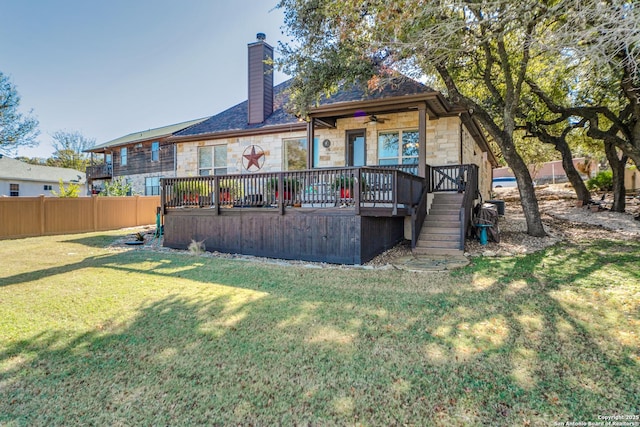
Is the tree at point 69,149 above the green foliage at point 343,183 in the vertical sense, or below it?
above

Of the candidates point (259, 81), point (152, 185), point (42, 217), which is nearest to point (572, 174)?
point (259, 81)

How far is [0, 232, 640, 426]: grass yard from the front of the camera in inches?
92.1

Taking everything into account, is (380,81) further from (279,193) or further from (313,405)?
(313,405)

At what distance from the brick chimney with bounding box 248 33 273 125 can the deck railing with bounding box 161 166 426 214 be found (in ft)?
14.9

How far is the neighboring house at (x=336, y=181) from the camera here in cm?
758

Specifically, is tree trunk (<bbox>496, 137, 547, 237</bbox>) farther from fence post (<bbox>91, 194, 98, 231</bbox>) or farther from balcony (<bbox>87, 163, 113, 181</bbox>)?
balcony (<bbox>87, 163, 113, 181</bbox>)

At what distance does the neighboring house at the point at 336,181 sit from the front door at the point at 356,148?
0.11 feet

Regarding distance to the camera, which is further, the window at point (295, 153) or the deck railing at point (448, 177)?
the window at point (295, 153)

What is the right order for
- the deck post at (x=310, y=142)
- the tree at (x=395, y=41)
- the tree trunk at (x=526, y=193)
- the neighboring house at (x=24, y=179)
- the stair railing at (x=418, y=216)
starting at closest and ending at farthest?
the tree at (x=395, y=41) → the stair railing at (x=418, y=216) → the tree trunk at (x=526, y=193) → the deck post at (x=310, y=142) → the neighboring house at (x=24, y=179)

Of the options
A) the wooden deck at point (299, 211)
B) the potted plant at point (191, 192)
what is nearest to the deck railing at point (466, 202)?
the wooden deck at point (299, 211)

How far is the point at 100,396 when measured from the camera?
2.50m

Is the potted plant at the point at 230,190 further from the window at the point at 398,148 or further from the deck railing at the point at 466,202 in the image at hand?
the deck railing at the point at 466,202

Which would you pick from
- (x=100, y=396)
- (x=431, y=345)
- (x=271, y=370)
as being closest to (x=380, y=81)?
(x=431, y=345)

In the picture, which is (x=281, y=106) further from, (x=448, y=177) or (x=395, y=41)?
(x=395, y=41)
